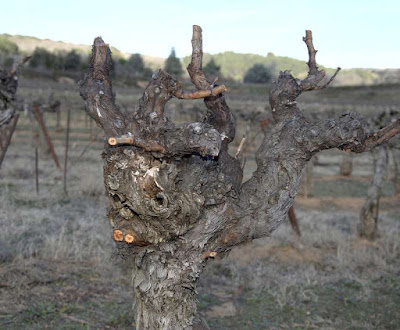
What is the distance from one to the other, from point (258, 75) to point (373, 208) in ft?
169

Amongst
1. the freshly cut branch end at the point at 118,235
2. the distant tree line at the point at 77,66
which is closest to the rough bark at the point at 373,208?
the freshly cut branch end at the point at 118,235

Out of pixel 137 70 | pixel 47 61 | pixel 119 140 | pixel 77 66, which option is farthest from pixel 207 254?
pixel 137 70

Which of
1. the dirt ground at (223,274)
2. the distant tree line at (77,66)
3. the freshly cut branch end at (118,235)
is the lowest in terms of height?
the dirt ground at (223,274)

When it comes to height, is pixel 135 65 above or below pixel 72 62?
above

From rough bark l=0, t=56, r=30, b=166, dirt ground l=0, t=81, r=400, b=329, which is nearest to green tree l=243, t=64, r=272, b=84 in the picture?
dirt ground l=0, t=81, r=400, b=329

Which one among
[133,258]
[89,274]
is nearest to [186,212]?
[133,258]

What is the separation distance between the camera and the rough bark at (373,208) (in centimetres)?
907

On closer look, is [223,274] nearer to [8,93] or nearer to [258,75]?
[8,93]

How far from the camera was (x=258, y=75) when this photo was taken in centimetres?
5922

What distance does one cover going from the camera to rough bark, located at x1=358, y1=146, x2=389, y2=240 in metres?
9.07

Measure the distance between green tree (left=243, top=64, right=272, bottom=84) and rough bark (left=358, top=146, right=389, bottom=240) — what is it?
166 feet

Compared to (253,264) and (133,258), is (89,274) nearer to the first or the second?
(253,264)

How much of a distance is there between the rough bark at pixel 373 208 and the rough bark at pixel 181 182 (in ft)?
19.7

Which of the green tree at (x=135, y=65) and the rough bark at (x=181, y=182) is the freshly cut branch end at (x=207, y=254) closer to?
the rough bark at (x=181, y=182)
